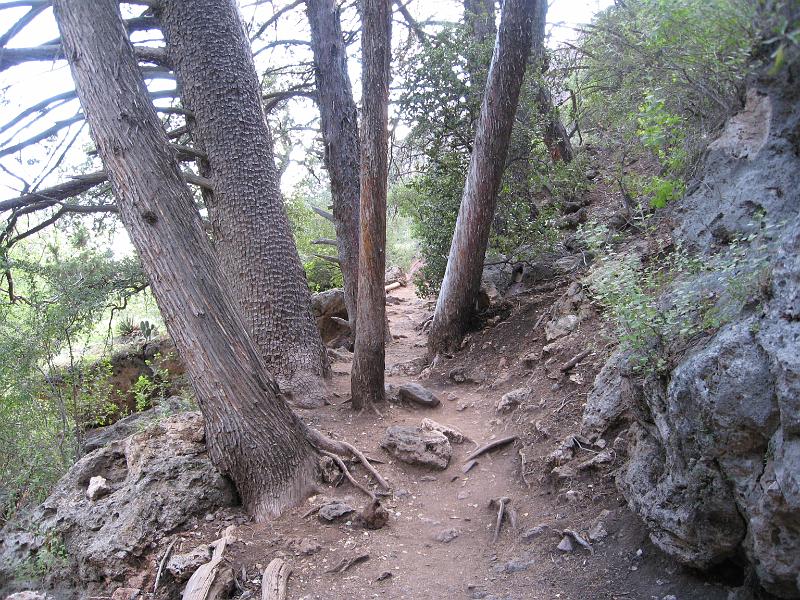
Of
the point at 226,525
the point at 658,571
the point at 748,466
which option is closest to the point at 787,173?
the point at 748,466

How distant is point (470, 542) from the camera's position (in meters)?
4.48

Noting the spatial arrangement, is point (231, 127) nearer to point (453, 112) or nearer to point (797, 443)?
point (453, 112)

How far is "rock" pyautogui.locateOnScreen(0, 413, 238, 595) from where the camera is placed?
4.62 meters

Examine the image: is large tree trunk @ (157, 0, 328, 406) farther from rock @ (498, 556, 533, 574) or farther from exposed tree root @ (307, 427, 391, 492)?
rock @ (498, 556, 533, 574)

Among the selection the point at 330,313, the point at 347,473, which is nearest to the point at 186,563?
the point at 347,473

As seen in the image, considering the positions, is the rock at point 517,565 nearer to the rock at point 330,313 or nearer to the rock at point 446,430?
the rock at point 446,430

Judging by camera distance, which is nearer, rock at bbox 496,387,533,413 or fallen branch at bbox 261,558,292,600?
fallen branch at bbox 261,558,292,600

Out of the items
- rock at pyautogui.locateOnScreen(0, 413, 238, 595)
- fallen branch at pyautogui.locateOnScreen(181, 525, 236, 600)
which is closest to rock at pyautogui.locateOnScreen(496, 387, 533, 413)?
rock at pyautogui.locateOnScreen(0, 413, 238, 595)

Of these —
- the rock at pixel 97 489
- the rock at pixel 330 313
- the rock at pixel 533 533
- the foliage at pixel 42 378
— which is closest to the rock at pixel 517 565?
the rock at pixel 533 533

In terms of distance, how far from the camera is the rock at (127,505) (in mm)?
4621

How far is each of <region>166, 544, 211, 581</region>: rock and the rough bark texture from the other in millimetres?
625

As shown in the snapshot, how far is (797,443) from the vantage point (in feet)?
7.96

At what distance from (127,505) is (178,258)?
2.12 m

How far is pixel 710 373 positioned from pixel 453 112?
21.1 ft
